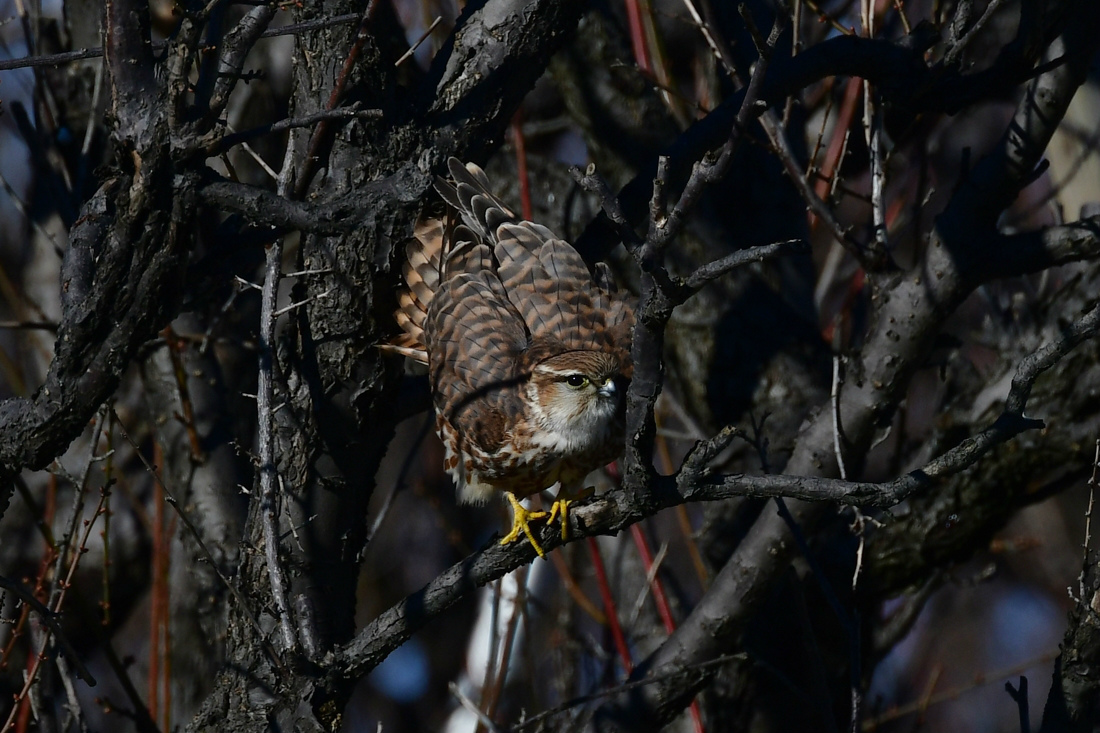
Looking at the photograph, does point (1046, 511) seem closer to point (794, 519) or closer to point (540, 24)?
point (794, 519)

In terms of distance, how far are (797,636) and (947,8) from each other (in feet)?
9.37

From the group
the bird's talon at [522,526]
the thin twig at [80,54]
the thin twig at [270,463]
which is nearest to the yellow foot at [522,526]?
the bird's talon at [522,526]

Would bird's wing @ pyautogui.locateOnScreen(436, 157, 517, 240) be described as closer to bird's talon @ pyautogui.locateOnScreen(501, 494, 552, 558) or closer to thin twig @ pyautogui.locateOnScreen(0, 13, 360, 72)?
thin twig @ pyautogui.locateOnScreen(0, 13, 360, 72)

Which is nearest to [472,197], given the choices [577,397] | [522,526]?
[577,397]

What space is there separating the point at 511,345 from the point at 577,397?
16.3 inches

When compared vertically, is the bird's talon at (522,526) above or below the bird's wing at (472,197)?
below

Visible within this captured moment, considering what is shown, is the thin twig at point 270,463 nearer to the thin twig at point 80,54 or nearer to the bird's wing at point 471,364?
the thin twig at point 80,54

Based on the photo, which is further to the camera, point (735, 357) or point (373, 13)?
point (735, 357)

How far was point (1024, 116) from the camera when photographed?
3.60m

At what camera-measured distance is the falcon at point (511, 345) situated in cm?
347

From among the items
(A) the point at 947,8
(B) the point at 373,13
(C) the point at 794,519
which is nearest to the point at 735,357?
(C) the point at 794,519

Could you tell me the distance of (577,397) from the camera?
3418mm

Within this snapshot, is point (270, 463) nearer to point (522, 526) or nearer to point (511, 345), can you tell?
point (522, 526)

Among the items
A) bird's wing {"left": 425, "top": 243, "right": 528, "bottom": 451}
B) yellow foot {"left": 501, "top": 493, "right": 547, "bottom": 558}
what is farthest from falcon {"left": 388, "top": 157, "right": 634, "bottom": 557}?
yellow foot {"left": 501, "top": 493, "right": 547, "bottom": 558}
